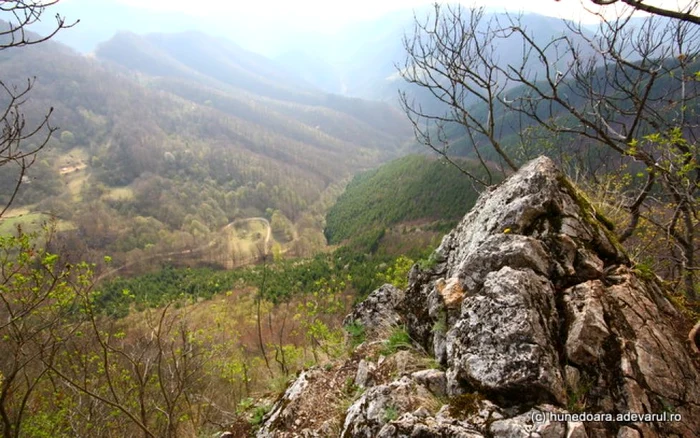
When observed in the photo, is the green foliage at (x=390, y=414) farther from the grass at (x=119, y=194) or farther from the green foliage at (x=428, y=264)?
the grass at (x=119, y=194)

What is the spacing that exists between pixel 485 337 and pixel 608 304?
156 cm

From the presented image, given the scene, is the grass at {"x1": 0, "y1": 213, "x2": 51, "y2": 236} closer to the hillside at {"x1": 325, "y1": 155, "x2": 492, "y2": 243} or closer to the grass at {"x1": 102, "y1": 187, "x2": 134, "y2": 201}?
the grass at {"x1": 102, "y1": 187, "x2": 134, "y2": 201}

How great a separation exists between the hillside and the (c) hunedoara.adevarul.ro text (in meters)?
77.9

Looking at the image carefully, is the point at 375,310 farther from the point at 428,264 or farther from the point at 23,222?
the point at 23,222

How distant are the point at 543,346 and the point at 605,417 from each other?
78 cm

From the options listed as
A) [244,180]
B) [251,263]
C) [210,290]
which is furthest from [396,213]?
[244,180]

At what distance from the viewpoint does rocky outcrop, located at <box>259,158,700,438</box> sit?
3.61 m

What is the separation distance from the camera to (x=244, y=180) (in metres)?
162

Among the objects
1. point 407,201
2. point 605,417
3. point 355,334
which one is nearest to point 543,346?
point 605,417

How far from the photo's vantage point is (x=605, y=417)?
355 centimetres

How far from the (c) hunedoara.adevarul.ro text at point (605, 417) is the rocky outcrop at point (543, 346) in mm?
10

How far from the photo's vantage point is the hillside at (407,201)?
9194 centimetres

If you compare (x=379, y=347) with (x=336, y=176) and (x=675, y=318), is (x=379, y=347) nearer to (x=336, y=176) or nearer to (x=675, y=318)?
(x=675, y=318)

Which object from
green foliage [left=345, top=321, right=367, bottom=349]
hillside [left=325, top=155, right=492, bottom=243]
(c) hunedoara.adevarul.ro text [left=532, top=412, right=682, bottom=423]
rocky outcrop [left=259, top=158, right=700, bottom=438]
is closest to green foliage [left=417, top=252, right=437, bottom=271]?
rocky outcrop [left=259, top=158, right=700, bottom=438]
